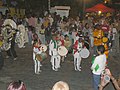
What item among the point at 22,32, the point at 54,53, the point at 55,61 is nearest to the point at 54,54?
the point at 54,53

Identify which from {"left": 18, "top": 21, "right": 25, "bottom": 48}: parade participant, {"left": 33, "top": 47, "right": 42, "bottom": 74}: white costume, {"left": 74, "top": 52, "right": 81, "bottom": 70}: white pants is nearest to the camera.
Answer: {"left": 33, "top": 47, "right": 42, "bottom": 74}: white costume

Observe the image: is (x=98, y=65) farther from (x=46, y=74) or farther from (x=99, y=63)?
(x=46, y=74)

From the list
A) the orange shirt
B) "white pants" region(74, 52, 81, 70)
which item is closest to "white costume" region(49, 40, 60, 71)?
"white pants" region(74, 52, 81, 70)

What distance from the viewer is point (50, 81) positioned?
11.6 meters

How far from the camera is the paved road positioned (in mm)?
11117

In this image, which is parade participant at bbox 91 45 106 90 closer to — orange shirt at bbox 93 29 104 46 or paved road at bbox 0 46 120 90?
paved road at bbox 0 46 120 90

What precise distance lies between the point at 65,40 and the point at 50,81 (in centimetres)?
310

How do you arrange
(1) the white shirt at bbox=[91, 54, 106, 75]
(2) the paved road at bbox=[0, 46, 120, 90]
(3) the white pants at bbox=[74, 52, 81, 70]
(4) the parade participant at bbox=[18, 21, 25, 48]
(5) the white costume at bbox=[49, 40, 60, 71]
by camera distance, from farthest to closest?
(4) the parade participant at bbox=[18, 21, 25, 48] → (3) the white pants at bbox=[74, 52, 81, 70] → (5) the white costume at bbox=[49, 40, 60, 71] → (2) the paved road at bbox=[0, 46, 120, 90] → (1) the white shirt at bbox=[91, 54, 106, 75]

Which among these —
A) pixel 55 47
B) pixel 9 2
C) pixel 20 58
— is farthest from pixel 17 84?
pixel 9 2

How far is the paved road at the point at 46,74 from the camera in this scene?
1112cm

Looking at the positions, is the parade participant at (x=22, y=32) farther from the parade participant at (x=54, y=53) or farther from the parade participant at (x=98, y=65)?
the parade participant at (x=98, y=65)

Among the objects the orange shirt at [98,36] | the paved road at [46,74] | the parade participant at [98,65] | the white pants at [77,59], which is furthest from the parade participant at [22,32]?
the parade participant at [98,65]

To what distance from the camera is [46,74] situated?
12.6 meters

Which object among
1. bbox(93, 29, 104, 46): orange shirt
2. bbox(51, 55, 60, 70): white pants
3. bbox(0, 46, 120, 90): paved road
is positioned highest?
bbox(93, 29, 104, 46): orange shirt
